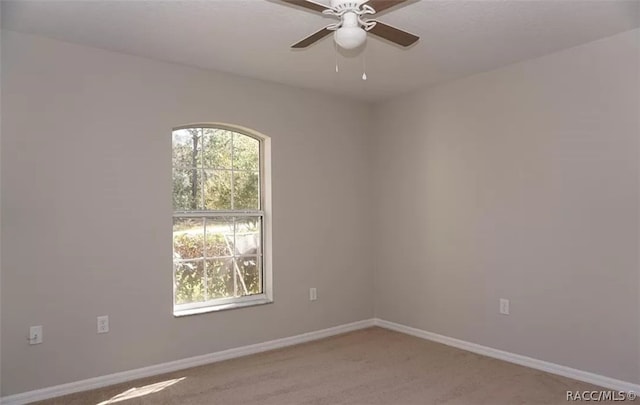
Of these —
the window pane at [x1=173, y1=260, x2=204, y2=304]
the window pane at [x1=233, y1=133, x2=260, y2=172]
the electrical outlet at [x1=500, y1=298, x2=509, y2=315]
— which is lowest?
the electrical outlet at [x1=500, y1=298, x2=509, y2=315]

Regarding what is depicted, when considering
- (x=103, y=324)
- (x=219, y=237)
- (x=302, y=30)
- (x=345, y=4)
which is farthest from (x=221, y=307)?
(x=345, y=4)

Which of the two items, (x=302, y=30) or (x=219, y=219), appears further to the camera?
(x=219, y=219)

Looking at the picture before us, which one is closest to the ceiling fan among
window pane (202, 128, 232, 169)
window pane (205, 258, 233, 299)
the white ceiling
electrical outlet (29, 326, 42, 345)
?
Answer: the white ceiling

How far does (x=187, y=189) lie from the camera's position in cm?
386

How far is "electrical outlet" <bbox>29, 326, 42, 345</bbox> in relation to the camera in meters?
3.03

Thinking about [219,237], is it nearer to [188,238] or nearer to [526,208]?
[188,238]

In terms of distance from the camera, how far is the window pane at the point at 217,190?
397 cm

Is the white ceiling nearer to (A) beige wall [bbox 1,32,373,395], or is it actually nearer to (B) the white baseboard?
(A) beige wall [bbox 1,32,373,395]

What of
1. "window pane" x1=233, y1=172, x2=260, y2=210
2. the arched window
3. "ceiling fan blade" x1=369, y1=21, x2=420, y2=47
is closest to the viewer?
"ceiling fan blade" x1=369, y1=21, x2=420, y2=47

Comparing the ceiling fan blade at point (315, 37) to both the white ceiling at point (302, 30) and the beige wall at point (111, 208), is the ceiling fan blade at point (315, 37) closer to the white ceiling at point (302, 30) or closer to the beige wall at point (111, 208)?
the white ceiling at point (302, 30)

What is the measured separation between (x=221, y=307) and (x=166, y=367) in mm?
622

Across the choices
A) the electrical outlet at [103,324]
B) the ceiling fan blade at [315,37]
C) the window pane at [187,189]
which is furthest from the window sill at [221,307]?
the ceiling fan blade at [315,37]

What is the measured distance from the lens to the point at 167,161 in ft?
11.9

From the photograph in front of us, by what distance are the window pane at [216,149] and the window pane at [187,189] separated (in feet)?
0.48
